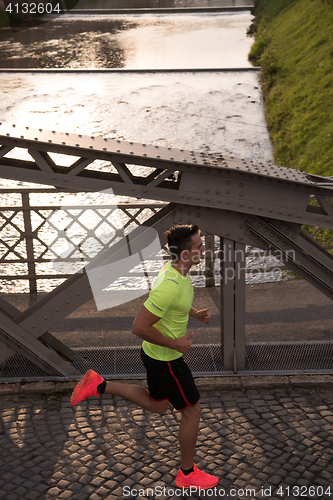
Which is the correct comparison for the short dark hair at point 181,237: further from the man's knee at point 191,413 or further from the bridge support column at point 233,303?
the bridge support column at point 233,303

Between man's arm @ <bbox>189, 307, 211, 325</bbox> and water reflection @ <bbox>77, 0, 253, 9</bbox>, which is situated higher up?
water reflection @ <bbox>77, 0, 253, 9</bbox>

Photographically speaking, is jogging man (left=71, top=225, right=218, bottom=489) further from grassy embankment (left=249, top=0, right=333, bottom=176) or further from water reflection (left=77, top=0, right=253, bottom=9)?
water reflection (left=77, top=0, right=253, bottom=9)

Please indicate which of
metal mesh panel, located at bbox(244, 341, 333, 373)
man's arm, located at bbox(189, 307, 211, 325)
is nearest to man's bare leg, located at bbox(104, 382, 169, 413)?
man's arm, located at bbox(189, 307, 211, 325)

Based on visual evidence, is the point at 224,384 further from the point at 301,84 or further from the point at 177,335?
the point at 301,84

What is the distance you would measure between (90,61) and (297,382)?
32391 mm

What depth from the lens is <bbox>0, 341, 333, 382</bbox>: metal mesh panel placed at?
211 inches

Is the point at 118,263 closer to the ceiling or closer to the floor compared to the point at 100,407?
closer to the ceiling

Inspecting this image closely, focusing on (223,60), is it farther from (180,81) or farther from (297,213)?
(297,213)

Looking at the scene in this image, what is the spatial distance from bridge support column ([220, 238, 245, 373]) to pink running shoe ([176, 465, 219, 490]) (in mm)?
1564

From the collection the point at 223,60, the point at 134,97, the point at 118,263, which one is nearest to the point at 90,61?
the point at 223,60

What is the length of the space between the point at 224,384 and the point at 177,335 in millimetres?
1682

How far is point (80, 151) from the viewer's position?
4.50 meters

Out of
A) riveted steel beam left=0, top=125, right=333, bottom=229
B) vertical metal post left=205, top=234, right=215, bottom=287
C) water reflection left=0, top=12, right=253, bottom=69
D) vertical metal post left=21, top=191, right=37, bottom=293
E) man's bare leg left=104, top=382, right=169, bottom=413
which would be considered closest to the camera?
man's bare leg left=104, top=382, right=169, bottom=413

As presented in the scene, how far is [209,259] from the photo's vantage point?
7.67 meters
